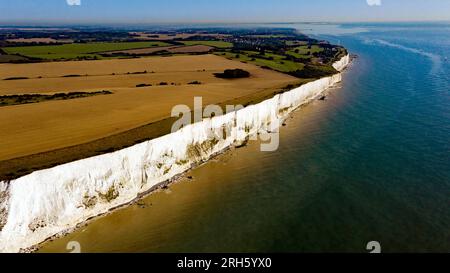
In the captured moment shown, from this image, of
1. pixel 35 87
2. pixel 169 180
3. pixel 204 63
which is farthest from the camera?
pixel 204 63

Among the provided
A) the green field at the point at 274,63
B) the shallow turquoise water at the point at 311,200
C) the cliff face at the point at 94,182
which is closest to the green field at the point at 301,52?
the green field at the point at 274,63

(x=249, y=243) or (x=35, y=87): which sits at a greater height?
(x=35, y=87)

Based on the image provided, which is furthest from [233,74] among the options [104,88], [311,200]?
[311,200]

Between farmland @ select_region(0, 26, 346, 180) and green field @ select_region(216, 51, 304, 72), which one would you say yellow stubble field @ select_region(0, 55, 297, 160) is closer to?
farmland @ select_region(0, 26, 346, 180)

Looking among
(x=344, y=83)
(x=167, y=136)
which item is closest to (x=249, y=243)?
(x=167, y=136)

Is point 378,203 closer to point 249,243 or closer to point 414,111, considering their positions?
point 249,243

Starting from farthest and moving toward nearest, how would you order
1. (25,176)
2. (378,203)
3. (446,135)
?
(446,135) → (378,203) → (25,176)

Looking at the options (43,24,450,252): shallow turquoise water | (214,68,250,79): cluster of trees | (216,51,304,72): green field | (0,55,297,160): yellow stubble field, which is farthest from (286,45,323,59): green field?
(43,24,450,252): shallow turquoise water
